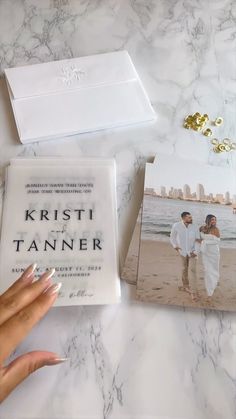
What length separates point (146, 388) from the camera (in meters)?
0.50

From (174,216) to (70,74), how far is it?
0.31 metres

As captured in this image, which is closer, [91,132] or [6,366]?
[6,366]

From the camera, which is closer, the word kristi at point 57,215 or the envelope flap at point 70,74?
the word kristi at point 57,215

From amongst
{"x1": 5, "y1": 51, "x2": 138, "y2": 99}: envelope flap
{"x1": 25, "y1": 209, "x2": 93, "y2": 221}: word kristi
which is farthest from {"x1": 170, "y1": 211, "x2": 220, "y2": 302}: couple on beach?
{"x1": 5, "y1": 51, "x2": 138, "y2": 99}: envelope flap

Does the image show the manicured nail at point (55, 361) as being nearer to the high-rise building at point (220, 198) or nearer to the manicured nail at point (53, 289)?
the manicured nail at point (53, 289)

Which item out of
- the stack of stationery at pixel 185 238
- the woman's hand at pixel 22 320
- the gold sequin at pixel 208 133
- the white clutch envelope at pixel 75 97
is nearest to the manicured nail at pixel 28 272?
the woman's hand at pixel 22 320

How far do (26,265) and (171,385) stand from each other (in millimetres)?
227

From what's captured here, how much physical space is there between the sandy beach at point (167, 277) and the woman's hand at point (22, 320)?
0.37 ft

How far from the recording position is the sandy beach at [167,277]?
557 millimetres

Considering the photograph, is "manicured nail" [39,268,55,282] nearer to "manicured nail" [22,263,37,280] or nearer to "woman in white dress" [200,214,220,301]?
"manicured nail" [22,263,37,280]

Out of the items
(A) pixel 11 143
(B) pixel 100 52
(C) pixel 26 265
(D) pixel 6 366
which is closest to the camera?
(D) pixel 6 366

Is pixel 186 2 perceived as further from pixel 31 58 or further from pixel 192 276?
pixel 192 276

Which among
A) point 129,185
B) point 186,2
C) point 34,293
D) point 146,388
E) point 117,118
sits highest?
point 186,2

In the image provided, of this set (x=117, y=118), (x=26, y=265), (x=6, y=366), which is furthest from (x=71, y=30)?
(x=6, y=366)
